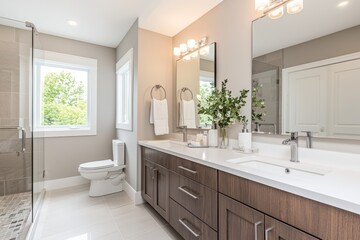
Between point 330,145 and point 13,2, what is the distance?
3391 mm

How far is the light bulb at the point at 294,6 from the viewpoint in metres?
1.36

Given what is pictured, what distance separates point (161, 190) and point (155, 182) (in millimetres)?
149

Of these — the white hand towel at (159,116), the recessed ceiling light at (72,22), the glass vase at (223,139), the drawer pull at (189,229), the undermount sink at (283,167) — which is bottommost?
the drawer pull at (189,229)

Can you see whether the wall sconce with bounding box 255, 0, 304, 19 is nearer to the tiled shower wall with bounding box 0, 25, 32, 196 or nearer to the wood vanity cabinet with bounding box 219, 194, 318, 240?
the wood vanity cabinet with bounding box 219, 194, 318, 240

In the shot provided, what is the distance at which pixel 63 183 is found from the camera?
9.99 feet

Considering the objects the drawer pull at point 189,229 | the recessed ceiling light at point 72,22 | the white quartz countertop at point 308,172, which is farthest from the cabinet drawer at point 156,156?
the recessed ceiling light at point 72,22

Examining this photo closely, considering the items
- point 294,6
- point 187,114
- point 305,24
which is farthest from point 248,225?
point 187,114

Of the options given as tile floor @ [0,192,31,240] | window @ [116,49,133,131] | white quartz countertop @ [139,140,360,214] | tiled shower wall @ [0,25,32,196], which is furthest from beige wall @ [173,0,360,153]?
tiled shower wall @ [0,25,32,196]

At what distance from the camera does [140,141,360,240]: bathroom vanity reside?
702 millimetres

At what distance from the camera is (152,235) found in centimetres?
180

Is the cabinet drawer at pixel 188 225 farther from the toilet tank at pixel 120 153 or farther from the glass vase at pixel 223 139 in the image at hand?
the toilet tank at pixel 120 153

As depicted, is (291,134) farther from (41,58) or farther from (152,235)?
(41,58)

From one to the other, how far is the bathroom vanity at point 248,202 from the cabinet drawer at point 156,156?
0.03 ft

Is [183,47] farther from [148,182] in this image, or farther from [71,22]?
[148,182]
